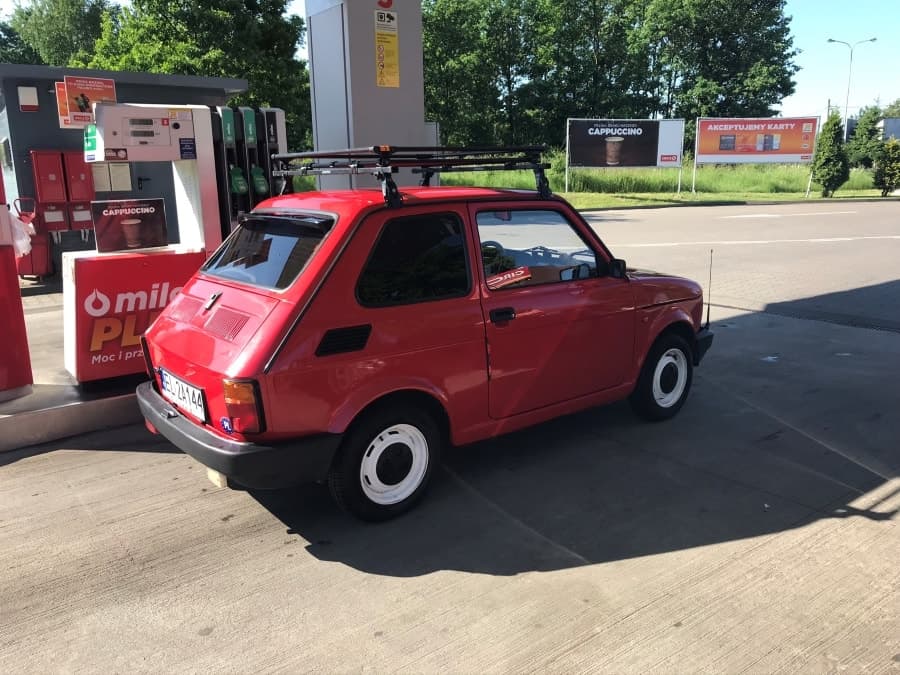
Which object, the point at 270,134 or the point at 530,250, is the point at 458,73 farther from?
the point at 530,250

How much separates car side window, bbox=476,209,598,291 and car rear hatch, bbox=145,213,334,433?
991 millimetres

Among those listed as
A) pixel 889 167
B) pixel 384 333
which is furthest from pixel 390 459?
pixel 889 167

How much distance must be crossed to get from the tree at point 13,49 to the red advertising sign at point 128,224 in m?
62.5

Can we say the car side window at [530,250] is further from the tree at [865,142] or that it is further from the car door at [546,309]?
the tree at [865,142]

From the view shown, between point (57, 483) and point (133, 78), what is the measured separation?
37.0 feet

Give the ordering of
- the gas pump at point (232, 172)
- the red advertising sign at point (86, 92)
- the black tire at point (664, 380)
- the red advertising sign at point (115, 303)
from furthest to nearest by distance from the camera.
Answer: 1. the red advertising sign at point (86, 92)
2. the gas pump at point (232, 172)
3. the red advertising sign at point (115, 303)
4. the black tire at point (664, 380)

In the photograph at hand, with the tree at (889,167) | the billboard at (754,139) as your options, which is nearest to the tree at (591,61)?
the tree at (889,167)

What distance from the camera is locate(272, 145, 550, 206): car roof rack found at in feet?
12.8

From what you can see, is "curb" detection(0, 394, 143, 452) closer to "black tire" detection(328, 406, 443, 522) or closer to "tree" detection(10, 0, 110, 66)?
"black tire" detection(328, 406, 443, 522)

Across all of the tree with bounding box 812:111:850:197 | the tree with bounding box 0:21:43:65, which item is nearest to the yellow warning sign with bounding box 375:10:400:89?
the tree with bounding box 812:111:850:197

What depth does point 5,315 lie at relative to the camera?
5398mm

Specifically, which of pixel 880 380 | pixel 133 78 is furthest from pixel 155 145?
pixel 133 78

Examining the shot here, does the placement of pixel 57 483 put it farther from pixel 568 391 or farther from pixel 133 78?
pixel 133 78

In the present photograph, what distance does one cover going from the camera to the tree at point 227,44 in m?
26.1
